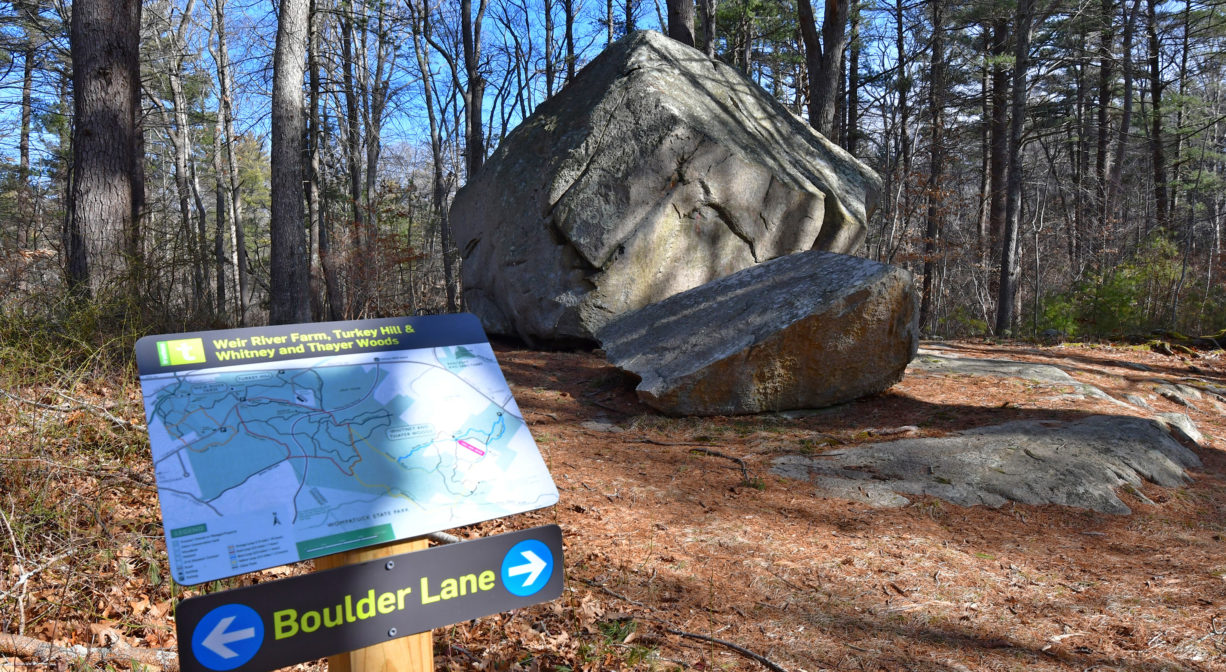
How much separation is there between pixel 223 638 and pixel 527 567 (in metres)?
0.76

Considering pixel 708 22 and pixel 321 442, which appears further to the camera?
pixel 708 22

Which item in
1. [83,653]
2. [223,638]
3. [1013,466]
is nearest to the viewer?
[223,638]

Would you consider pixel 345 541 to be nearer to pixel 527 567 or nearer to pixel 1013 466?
pixel 527 567

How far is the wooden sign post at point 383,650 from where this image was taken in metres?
1.91

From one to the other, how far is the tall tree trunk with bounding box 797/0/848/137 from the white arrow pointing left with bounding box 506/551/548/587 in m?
11.6

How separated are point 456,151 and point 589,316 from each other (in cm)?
1761

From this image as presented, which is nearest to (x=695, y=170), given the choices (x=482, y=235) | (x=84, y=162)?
(x=482, y=235)

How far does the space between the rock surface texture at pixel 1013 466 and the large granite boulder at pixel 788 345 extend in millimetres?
1065

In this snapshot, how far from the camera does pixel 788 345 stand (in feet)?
21.0

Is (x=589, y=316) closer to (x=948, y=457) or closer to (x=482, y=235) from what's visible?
(x=482, y=235)

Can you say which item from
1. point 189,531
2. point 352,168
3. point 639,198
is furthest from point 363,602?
point 352,168

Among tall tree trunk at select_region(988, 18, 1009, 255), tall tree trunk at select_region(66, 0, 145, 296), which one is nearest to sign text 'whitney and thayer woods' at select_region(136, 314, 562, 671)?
tall tree trunk at select_region(66, 0, 145, 296)

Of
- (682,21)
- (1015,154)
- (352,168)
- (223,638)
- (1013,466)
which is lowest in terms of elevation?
(1013,466)

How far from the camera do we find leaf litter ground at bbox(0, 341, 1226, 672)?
298 cm
